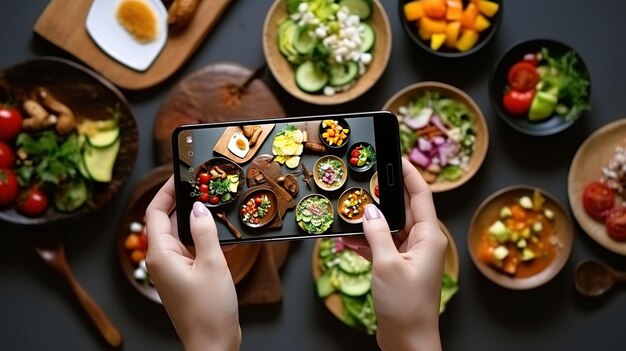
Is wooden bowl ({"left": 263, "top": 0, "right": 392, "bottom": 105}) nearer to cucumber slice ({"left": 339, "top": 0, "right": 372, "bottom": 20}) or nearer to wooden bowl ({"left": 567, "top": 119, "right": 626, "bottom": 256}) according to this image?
cucumber slice ({"left": 339, "top": 0, "right": 372, "bottom": 20})

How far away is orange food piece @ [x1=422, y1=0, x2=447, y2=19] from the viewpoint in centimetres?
267

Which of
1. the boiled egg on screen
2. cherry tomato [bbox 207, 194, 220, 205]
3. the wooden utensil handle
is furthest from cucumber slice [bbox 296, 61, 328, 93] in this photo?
the wooden utensil handle

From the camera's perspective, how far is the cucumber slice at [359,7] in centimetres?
271

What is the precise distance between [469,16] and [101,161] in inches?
58.5

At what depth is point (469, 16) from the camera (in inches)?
105

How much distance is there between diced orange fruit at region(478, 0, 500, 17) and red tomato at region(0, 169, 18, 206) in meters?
1.86

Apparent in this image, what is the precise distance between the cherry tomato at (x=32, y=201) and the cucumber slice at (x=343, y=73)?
116 cm

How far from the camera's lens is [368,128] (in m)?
1.92

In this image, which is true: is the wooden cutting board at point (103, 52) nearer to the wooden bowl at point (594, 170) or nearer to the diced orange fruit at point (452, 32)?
the diced orange fruit at point (452, 32)

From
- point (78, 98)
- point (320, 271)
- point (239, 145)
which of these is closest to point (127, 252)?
point (78, 98)

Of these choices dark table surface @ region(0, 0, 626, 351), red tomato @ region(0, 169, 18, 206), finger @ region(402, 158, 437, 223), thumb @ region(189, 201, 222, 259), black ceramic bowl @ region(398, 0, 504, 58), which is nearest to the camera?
thumb @ region(189, 201, 222, 259)

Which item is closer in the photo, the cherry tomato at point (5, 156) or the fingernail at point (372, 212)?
the fingernail at point (372, 212)

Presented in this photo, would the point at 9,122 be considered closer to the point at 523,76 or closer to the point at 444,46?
the point at 444,46

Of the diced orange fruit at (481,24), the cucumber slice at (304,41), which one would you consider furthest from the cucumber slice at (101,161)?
the diced orange fruit at (481,24)
